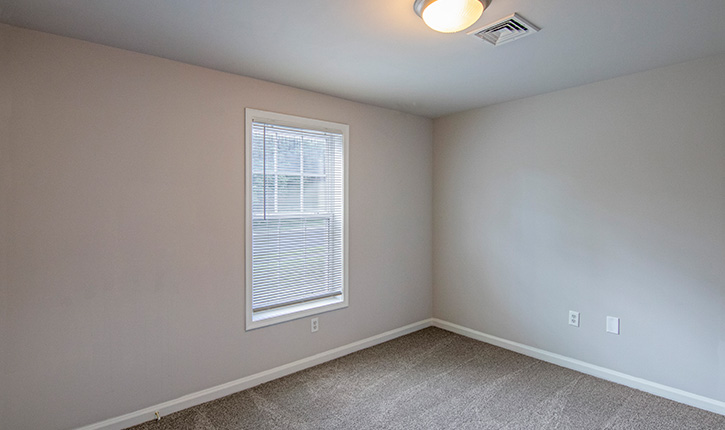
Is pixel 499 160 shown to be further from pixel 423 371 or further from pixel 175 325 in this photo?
pixel 175 325

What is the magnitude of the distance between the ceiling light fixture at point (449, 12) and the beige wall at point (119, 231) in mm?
1573

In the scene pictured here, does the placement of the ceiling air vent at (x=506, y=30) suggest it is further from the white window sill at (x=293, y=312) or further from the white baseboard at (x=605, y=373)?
the white baseboard at (x=605, y=373)

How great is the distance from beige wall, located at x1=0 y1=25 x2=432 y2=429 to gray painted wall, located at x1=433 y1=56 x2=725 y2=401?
1.85 metres

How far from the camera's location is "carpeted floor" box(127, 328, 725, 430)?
2.42 meters

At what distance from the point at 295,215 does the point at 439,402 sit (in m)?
1.80

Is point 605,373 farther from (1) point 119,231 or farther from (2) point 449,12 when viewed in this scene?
(1) point 119,231

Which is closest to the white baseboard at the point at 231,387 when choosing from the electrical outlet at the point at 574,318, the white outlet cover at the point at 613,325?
the electrical outlet at the point at 574,318

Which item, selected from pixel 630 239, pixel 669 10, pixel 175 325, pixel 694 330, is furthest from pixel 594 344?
pixel 175 325

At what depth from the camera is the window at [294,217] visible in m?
2.98

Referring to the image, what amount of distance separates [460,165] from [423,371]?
83.4 inches

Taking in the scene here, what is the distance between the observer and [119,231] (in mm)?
2381

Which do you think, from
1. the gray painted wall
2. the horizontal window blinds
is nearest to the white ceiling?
the gray painted wall

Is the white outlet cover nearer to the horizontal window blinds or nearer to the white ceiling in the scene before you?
the white ceiling

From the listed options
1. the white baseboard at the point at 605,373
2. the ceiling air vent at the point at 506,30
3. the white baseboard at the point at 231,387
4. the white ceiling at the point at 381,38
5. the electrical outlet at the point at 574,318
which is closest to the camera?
the white ceiling at the point at 381,38
